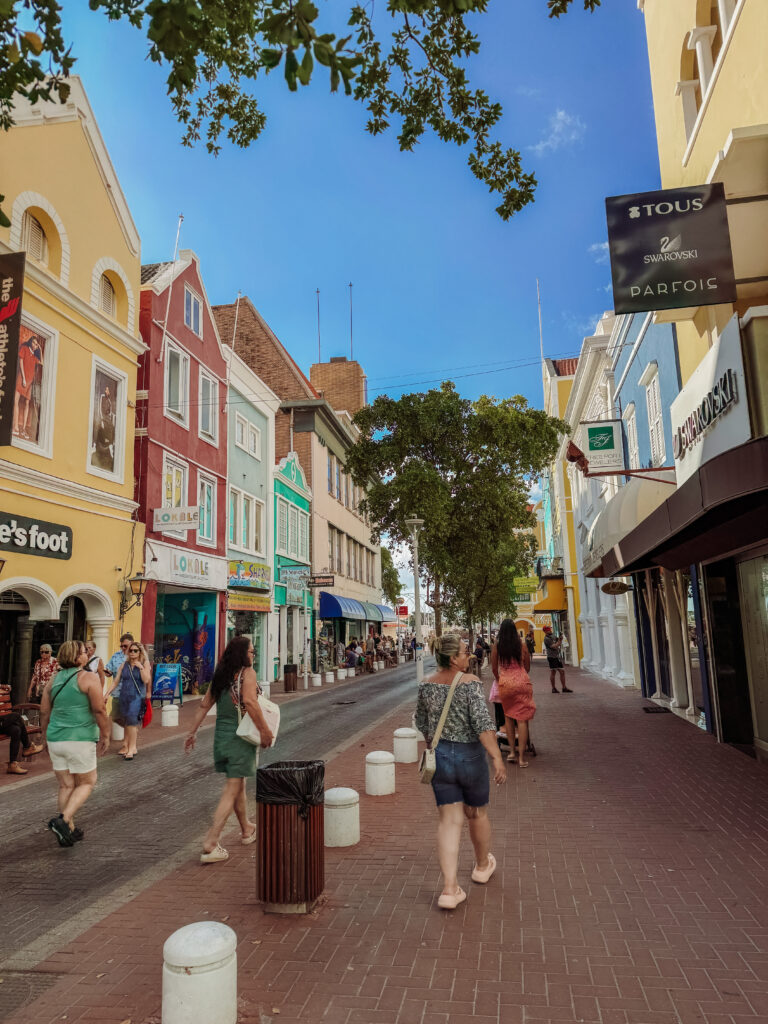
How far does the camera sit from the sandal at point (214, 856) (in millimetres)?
5859

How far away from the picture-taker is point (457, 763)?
4.86 metres

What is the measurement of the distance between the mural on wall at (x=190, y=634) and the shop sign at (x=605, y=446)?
13.5 meters

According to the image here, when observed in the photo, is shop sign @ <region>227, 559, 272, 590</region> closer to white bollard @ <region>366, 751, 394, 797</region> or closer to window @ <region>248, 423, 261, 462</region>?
window @ <region>248, 423, 261, 462</region>

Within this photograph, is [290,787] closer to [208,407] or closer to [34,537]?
[34,537]

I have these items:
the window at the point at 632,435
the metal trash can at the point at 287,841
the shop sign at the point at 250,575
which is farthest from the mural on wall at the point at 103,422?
the metal trash can at the point at 287,841

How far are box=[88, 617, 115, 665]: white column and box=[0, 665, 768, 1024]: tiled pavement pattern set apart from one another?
10.9 metres

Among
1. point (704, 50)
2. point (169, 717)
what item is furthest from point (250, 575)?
point (704, 50)

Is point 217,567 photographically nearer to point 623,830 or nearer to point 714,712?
point 714,712

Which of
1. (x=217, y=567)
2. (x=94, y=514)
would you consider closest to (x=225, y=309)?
(x=217, y=567)

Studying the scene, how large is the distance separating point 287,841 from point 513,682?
5256 mm

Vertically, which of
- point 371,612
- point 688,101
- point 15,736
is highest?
point 688,101

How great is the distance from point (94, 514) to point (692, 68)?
13.6 metres

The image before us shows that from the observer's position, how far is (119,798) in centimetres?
848

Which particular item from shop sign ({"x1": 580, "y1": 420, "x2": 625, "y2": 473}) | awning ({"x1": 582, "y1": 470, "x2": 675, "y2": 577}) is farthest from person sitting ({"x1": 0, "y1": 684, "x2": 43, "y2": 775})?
shop sign ({"x1": 580, "y1": 420, "x2": 625, "y2": 473})
